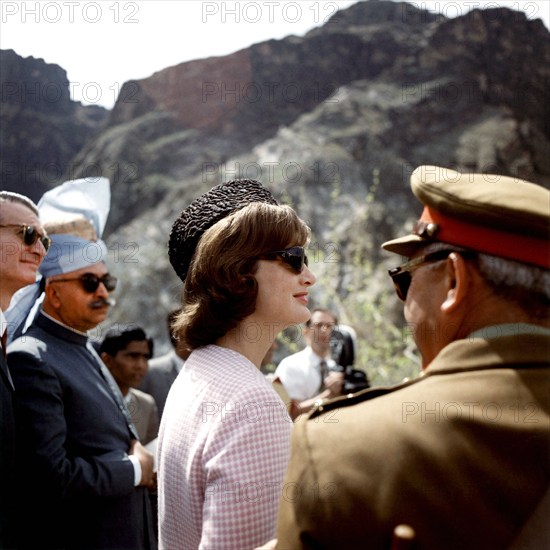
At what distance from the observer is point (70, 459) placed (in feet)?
7.97

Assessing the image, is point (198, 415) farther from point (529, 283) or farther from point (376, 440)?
point (529, 283)

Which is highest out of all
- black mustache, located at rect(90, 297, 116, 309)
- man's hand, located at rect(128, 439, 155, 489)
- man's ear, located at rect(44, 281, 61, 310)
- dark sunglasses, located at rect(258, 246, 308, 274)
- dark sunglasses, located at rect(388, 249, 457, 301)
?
dark sunglasses, located at rect(388, 249, 457, 301)

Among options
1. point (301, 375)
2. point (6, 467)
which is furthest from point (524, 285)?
point (301, 375)

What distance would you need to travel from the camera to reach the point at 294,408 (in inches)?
183

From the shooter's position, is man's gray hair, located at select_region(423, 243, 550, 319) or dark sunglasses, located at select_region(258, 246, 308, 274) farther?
dark sunglasses, located at select_region(258, 246, 308, 274)

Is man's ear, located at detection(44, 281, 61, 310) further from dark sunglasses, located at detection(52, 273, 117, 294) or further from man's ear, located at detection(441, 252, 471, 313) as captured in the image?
man's ear, located at detection(441, 252, 471, 313)

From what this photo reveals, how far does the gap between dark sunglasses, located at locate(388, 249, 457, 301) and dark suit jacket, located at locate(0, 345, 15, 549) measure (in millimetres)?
1417

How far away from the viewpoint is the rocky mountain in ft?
81.2

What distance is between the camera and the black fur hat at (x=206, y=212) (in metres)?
1.91

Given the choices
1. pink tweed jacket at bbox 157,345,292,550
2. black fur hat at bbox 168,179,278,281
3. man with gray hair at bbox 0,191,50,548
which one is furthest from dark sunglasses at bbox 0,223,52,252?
pink tweed jacket at bbox 157,345,292,550

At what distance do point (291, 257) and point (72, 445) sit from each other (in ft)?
4.13

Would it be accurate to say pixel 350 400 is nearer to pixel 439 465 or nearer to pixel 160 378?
pixel 439 465

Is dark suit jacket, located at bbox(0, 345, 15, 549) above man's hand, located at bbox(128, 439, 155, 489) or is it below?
above

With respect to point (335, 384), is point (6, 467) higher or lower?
higher
